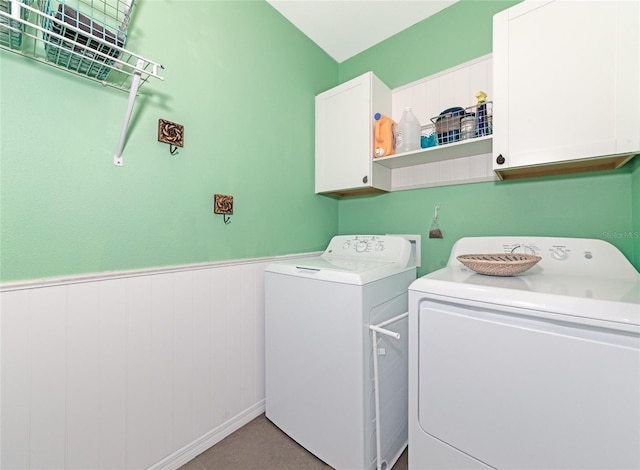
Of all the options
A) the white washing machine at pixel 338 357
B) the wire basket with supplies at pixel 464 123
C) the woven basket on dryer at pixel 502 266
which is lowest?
the white washing machine at pixel 338 357

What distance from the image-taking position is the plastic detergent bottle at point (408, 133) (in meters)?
1.80

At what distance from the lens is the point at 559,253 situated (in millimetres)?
1327

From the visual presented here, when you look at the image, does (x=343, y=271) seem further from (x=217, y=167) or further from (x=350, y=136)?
(x=350, y=136)

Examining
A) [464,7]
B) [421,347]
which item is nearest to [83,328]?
[421,347]

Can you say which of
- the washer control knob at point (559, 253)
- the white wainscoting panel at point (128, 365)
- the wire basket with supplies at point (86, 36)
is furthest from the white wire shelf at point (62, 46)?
the washer control knob at point (559, 253)

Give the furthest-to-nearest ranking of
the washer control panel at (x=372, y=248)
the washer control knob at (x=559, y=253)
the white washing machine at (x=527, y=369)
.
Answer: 1. the washer control panel at (x=372, y=248)
2. the washer control knob at (x=559, y=253)
3. the white washing machine at (x=527, y=369)

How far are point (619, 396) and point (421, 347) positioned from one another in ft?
1.81

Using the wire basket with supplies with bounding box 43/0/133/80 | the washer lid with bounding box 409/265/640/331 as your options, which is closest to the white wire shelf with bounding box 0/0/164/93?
the wire basket with supplies with bounding box 43/0/133/80

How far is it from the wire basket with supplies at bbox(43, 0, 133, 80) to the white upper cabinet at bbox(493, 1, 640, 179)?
1.66 metres

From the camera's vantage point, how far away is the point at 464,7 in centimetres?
173

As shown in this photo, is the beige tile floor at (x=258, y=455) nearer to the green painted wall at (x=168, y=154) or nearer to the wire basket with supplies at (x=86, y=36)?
the green painted wall at (x=168, y=154)

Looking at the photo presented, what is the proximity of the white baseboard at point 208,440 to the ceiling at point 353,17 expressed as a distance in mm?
2704

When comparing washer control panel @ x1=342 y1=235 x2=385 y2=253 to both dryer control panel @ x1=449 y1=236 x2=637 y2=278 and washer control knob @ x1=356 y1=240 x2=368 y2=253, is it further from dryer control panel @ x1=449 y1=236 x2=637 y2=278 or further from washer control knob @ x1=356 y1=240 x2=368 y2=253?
dryer control panel @ x1=449 y1=236 x2=637 y2=278

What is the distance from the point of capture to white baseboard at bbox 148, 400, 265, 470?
1.32m
